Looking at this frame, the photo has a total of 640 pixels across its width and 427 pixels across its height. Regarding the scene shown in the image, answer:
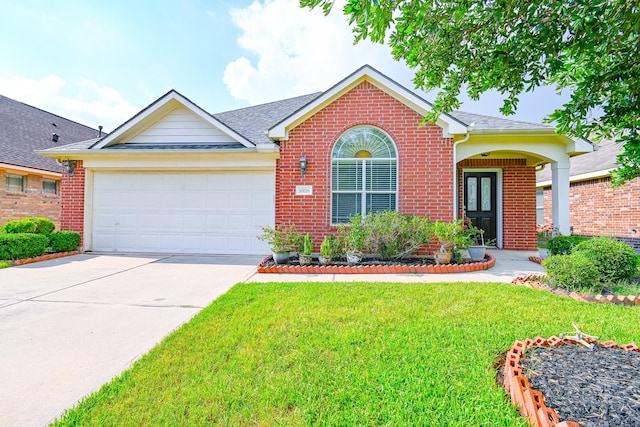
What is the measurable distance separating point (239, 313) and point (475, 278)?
4.68 m

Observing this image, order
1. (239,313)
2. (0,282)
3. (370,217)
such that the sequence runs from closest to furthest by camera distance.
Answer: (239,313)
(0,282)
(370,217)

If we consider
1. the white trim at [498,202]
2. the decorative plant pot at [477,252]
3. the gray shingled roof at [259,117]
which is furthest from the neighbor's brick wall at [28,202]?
the white trim at [498,202]

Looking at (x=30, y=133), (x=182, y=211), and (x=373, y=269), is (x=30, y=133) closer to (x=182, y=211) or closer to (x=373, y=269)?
(x=182, y=211)

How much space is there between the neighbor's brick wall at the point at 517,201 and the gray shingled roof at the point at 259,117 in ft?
21.5

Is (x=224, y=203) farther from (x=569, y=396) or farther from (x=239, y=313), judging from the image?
(x=569, y=396)

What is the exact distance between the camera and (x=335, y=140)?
25.7 feet

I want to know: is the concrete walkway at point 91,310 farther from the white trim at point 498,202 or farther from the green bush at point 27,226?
the white trim at point 498,202

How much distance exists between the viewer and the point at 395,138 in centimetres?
768

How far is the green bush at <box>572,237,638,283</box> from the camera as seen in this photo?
4.95 meters

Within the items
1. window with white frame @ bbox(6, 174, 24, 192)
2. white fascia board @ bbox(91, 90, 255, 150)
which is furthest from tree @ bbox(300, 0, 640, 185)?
window with white frame @ bbox(6, 174, 24, 192)

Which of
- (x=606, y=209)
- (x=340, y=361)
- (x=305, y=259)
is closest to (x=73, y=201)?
(x=305, y=259)

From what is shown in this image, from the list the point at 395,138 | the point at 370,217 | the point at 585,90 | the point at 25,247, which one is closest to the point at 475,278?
the point at 370,217

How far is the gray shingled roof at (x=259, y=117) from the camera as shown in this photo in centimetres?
922

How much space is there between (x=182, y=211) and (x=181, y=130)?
245 centimetres
